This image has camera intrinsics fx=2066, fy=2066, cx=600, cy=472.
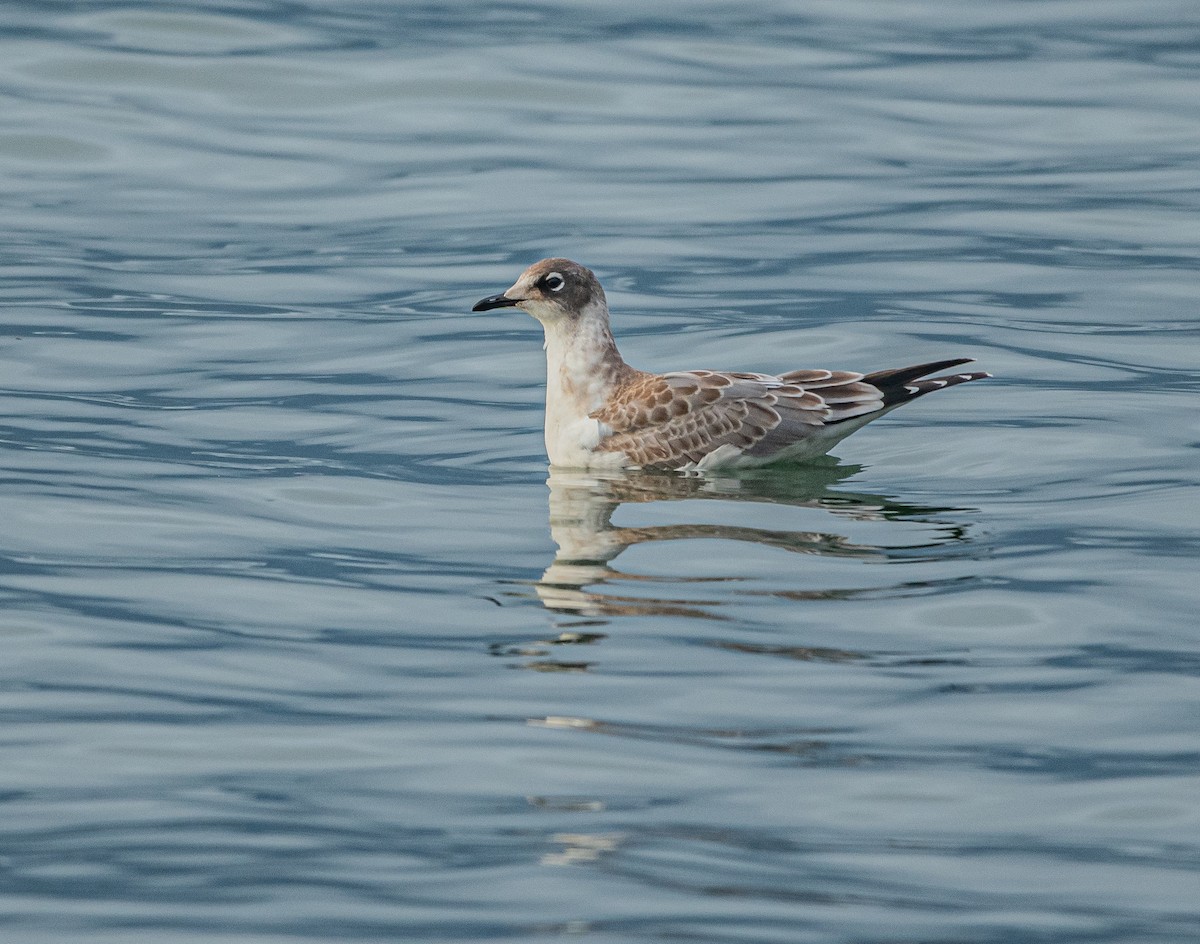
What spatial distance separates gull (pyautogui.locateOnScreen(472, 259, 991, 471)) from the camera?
41.6 ft

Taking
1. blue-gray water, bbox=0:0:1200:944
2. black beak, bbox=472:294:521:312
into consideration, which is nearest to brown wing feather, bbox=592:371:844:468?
blue-gray water, bbox=0:0:1200:944

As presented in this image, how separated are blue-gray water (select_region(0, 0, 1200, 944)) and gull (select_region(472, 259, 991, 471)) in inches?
9.2

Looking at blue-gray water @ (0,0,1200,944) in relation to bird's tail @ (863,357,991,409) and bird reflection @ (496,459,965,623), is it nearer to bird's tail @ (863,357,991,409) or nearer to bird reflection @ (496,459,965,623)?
bird reflection @ (496,459,965,623)

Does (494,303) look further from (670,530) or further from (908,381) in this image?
(908,381)

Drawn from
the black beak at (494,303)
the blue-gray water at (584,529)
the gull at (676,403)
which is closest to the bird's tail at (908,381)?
the gull at (676,403)

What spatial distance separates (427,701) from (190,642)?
1.42 m

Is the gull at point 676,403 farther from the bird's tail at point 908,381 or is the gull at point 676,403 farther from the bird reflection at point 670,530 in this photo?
the bird reflection at point 670,530

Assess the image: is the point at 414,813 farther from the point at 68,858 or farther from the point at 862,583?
the point at 862,583

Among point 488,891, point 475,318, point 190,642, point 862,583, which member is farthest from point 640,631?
point 475,318

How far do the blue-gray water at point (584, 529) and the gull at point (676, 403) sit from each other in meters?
0.23

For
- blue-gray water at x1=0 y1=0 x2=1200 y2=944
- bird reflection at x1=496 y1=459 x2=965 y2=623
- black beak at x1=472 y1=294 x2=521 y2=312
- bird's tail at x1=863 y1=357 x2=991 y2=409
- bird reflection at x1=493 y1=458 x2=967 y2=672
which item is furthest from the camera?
black beak at x1=472 y1=294 x2=521 y2=312

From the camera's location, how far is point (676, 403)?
12781 millimetres

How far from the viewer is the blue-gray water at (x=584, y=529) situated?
23.0 feet

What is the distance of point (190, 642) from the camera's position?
9.38 meters
